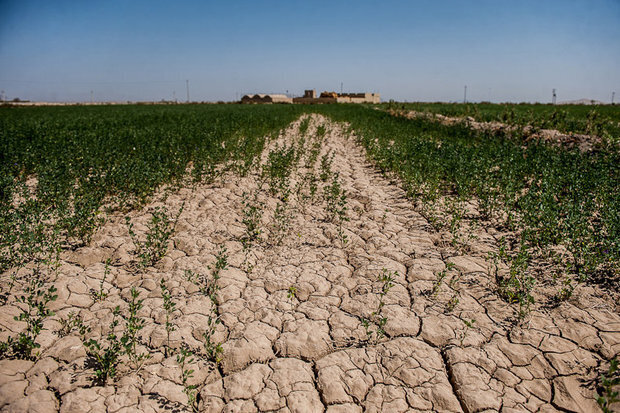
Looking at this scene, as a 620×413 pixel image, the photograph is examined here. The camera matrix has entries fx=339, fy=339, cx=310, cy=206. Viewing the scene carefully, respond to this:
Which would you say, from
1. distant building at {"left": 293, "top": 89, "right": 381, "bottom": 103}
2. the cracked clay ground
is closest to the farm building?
distant building at {"left": 293, "top": 89, "right": 381, "bottom": 103}

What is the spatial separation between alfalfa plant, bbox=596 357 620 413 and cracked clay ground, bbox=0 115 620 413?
0.08 metres

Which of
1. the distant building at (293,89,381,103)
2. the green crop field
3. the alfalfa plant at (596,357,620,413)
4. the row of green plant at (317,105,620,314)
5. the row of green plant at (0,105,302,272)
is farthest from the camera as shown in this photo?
the distant building at (293,89,381,103)

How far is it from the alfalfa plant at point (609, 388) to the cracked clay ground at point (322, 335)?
79mm

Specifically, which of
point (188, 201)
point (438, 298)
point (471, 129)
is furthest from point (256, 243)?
point (471, 129)

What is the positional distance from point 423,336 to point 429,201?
395cm

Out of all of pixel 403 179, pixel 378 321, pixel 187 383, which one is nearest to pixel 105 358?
pixel 187 383

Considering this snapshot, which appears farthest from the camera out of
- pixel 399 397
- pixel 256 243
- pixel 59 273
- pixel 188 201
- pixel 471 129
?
pixel 471 129

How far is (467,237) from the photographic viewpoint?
16.7 feet

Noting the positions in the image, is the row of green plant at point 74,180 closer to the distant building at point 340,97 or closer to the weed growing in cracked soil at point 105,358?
the weed growing in cracked soil at point 105,358

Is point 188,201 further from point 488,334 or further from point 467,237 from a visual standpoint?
point 488,334

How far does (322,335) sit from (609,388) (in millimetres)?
2103

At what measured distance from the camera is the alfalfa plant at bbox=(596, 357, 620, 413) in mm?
2275

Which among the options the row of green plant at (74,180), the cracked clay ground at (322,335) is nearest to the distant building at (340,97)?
the row of green plant at (74,180)

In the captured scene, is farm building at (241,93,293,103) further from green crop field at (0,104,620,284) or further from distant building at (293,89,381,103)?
green crop field at (0,104,620,284)
